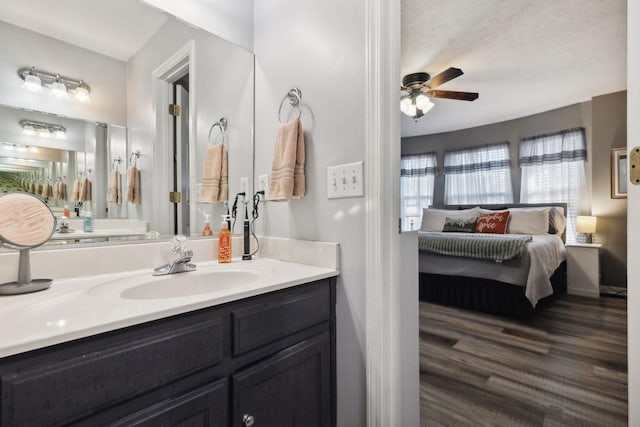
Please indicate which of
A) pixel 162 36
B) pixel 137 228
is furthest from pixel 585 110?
pixel 137 228

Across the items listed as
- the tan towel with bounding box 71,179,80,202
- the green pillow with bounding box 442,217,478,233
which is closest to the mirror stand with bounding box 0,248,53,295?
the tan towel with bounding box 71,179,80,202

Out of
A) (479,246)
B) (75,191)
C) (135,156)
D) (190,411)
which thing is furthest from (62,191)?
(479,246)

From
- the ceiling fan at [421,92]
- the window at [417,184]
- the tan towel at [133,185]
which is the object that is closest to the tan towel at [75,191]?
the tan towel at [133,185]

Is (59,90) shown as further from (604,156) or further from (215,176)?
(604,156)

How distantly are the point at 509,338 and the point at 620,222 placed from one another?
2.53 m

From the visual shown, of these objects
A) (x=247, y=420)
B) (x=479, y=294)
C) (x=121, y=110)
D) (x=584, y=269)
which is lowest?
(x=479, y=294)

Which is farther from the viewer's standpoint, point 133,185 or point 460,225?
point 460,225

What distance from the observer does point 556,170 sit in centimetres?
416

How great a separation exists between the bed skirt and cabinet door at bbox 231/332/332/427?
96.9 inches

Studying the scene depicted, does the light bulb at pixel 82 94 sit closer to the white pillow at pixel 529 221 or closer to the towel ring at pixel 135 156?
the towel ring at pixel 135 156

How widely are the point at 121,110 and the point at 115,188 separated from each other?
1.03 ft

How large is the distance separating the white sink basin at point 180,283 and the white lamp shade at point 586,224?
4.28m

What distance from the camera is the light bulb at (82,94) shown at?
43.3 inches

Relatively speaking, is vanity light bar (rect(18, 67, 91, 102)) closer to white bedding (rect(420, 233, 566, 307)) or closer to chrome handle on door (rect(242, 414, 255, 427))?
chrome handle on door (rect(242, 414, 255, 427))
